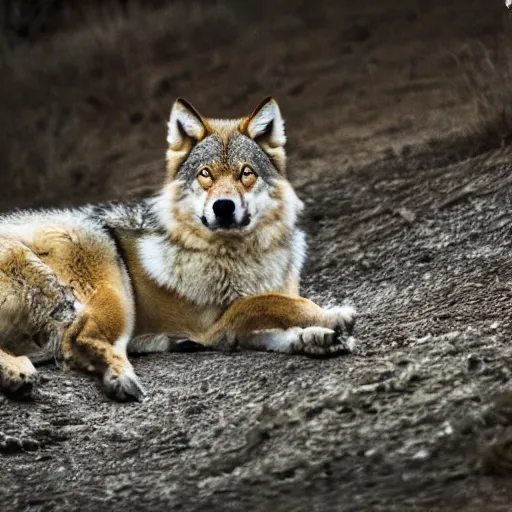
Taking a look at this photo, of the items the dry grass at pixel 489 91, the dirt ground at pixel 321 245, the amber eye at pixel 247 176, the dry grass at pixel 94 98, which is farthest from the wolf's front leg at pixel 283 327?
the dry grass at pixel 94 98

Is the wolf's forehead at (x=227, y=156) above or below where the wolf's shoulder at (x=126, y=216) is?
above

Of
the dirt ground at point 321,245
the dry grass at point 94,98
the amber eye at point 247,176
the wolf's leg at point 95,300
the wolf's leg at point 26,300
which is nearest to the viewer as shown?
the dirt ground at point 321,245

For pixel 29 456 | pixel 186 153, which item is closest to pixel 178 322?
pixel 186 153

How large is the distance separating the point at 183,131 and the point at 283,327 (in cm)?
149

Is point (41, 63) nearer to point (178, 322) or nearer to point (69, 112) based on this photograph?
point (69, 112)

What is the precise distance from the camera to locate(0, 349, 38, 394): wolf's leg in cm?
488

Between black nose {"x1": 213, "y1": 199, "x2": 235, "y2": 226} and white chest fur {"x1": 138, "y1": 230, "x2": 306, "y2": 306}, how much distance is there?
31 centimetres

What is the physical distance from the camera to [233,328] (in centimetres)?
569

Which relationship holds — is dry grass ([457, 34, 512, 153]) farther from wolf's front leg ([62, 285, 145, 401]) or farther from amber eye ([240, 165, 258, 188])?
wolf's front leg ([62, 285, 145, 401])

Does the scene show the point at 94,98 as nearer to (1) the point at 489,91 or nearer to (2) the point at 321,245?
(2) the point at 321,245

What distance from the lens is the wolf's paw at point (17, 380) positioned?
16.0ft

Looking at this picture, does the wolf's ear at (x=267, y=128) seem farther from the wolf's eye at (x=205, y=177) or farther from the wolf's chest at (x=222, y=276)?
the wolf's chest at (x=222, y=276)

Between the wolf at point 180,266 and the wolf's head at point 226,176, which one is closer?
the wolf at point 180,266

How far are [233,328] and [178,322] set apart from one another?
1.37ft
